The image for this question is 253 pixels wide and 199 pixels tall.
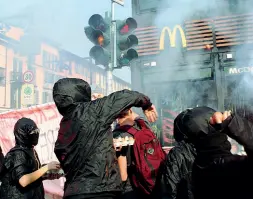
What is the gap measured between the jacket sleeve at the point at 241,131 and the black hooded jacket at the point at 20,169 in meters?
1.82

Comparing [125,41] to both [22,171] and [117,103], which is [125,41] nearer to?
[22,171]

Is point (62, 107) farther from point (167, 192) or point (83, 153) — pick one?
point (167, 192)

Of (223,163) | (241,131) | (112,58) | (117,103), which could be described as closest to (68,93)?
(117,103)

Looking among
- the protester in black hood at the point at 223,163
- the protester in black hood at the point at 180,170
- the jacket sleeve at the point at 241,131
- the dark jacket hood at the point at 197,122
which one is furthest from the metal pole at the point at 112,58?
the jacket sleeve at the point at 241,131

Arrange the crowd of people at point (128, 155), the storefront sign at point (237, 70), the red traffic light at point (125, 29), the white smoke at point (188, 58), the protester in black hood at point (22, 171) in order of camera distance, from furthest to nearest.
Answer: the white smoke at point (188, 58) → the storefront sign at point (237, 70) → the red traffic light at point (125, 29) → the protester in black hood at point (22, 171) → the crowd of people at point (128, 155)

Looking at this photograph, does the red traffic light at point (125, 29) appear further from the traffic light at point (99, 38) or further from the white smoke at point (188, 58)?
the white smoke at point (188, 58)

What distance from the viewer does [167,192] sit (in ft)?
7.38

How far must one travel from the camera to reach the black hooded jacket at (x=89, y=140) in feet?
6.27

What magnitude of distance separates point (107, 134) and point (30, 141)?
1107mm

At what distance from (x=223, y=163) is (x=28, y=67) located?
113 ft

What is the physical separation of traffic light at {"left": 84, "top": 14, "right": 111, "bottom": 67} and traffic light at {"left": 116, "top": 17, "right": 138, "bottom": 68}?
134 mm

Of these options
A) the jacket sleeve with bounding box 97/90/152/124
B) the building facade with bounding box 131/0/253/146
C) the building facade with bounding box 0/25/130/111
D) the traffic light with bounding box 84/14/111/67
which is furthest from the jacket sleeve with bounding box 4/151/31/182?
the building facade with bounding box 0/25/130/111

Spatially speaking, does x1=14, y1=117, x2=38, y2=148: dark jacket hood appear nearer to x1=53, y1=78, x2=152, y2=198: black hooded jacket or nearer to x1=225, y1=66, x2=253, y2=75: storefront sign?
x1=53, y1=78, x2=152, y2=198: black hooded jacket

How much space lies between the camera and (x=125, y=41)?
174 inches
